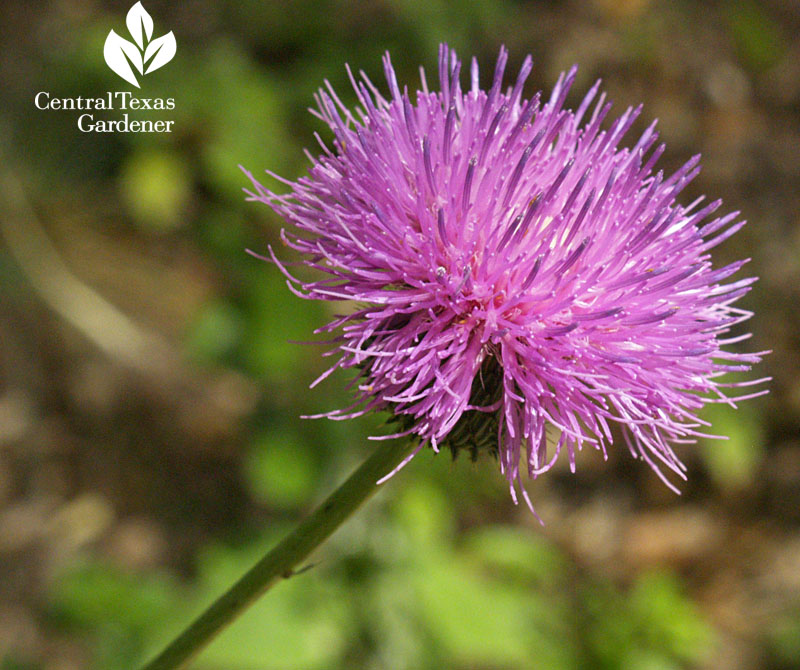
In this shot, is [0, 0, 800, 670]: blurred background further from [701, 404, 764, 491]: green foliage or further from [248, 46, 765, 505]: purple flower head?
[248, 46, 765, 505]: purple flower head

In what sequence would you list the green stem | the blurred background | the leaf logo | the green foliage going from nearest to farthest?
the green stem
the blurred background
the leaf logo
the green foliage

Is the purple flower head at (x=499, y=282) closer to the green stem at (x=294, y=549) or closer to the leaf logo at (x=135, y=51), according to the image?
the green stem at (x=294, y=549)

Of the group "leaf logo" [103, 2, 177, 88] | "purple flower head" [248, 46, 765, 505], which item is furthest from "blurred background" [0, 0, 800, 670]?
"purple flower head" [248, 46, 765, 505]

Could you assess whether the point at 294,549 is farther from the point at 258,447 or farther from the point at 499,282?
the point at 258,447

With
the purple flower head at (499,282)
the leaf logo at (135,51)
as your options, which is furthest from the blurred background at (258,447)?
the purple flower head at (499,282)

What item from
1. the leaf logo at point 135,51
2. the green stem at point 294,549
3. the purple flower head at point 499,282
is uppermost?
the leaf logo at point 135,51

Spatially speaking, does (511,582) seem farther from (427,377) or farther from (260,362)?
(427,377)

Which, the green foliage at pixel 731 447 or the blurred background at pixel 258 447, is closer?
the blurred background at pixel 258 447
